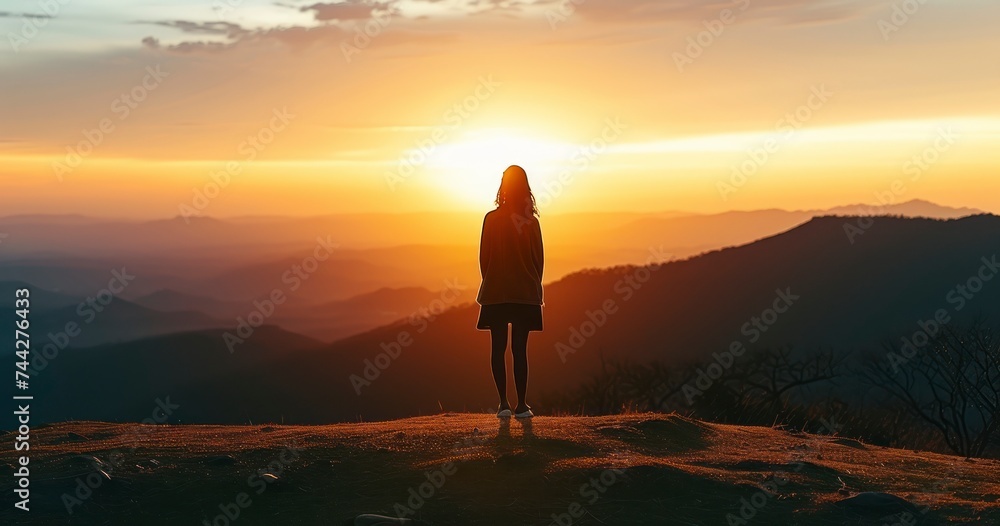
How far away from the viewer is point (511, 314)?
10984mm

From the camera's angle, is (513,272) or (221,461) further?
(513,272)

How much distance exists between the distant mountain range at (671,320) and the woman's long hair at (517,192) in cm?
3105

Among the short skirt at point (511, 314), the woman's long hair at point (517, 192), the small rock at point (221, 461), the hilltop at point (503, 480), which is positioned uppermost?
the woman's long hair at point (517, 192)

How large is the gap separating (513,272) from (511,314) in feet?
1.50

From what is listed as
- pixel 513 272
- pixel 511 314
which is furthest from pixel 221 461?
pixel 513 272

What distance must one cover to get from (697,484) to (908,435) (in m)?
13.5

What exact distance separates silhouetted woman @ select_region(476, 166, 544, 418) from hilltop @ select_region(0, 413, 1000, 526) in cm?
99

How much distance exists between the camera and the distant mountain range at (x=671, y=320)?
155ft

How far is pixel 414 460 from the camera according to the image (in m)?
8.77

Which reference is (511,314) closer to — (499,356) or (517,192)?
(499,356)

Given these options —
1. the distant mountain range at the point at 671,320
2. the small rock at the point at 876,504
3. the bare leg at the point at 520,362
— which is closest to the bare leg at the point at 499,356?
the bare leg at the point at 520,362

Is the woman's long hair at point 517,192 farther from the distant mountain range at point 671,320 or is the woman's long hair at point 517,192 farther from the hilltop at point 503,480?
the distant mountain range at point 671,320

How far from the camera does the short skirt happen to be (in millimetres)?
10977

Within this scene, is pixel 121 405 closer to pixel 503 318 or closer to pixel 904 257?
pixel 904 257
